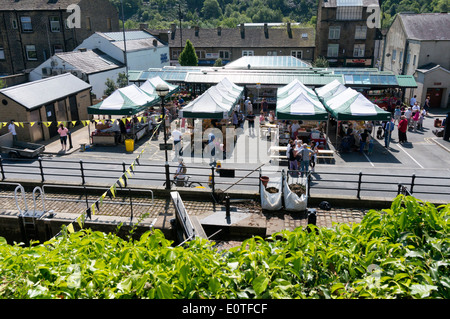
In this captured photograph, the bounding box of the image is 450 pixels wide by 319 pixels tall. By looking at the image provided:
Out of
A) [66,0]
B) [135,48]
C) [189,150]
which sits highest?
[66,0]

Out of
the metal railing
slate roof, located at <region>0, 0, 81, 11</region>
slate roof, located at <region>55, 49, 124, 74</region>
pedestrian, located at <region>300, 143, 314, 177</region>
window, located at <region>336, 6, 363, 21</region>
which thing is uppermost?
slate roof, located at <region>0, 0, 81, 11</region>

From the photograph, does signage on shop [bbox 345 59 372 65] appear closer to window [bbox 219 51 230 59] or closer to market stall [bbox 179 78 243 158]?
window [bbox 219 51 230 59]

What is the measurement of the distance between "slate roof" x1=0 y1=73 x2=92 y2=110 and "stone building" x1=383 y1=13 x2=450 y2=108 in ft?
91.0

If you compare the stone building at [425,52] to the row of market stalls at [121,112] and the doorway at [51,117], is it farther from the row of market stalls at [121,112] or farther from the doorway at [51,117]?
the doorway at [51,117]

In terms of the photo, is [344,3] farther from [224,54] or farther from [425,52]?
[425,52]

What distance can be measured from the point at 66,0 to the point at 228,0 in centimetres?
16812

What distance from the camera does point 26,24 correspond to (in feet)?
140

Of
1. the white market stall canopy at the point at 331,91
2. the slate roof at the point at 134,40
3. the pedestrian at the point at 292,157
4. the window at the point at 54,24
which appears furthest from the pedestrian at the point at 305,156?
the window at the point at 54,24

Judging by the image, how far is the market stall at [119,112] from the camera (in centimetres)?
2142

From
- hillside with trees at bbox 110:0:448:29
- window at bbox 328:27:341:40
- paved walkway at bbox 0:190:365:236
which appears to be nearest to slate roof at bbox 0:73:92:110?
paved walkway at bbox 0:190:365:236

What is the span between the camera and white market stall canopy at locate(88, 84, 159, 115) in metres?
21.4
